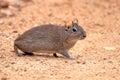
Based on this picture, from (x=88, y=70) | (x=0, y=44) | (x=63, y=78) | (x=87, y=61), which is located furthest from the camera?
(x=0, y=44)

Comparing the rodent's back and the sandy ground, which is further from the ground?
the rodent's back

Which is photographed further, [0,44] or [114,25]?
[114,25]

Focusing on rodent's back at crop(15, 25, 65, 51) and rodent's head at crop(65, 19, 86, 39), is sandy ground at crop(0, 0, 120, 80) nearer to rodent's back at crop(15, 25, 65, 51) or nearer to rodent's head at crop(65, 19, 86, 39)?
rodent's back at crop(15, 25, 65, 51)

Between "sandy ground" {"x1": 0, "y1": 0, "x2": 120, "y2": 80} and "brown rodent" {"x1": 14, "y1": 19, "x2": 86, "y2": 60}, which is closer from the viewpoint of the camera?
"sandy ground" {"x1": 0, "y1": 0, "x2": 120, "y2": 80}

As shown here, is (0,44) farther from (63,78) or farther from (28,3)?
(28,3)

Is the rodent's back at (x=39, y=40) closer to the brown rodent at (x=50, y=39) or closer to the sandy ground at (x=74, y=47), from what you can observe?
the brown rodent at (x=50, y=39)

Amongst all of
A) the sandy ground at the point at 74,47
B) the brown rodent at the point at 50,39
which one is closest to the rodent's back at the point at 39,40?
the brown rodent at the point at 50,39

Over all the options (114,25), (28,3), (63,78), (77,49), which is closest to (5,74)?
(63,78)

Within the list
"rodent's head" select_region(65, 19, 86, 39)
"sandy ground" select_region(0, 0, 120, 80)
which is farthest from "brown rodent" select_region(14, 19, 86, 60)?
"sandy ground" select_region(0, 0, 120, 80)
